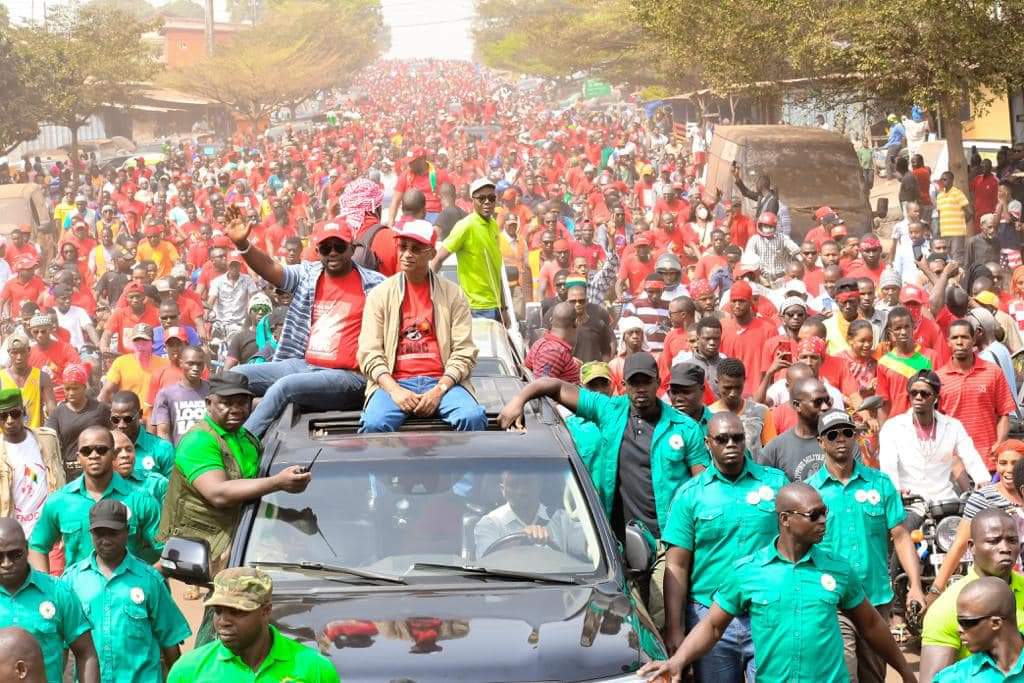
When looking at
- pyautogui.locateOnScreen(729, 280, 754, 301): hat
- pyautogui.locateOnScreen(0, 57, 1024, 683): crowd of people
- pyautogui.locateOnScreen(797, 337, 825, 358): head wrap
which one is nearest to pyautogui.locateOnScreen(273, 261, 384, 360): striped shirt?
pyautogui.locateOnScreen(0, 57, 1024, 683): crowd of people

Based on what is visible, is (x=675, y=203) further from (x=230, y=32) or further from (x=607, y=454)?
(x=230, y=32)

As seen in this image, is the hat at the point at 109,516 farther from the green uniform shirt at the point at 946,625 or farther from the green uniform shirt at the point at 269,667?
the green uniform shirt at the point at 946,625

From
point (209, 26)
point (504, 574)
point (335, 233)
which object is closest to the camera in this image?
point (504, 574)

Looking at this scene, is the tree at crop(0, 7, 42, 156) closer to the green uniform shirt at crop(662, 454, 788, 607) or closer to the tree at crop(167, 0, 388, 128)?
the tree at crop(167, 0, 388, 128)

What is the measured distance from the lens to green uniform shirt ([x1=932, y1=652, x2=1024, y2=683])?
5.36 meters

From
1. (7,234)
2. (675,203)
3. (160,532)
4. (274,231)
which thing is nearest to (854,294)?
(160,532)

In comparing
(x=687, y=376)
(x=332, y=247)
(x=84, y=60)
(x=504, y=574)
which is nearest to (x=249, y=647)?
(x=504, y=574)

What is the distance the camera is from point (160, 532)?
24.7 feet

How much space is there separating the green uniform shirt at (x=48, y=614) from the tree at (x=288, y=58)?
65961 millimetres

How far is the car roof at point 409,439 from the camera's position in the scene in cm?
669

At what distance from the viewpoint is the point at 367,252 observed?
980 cm

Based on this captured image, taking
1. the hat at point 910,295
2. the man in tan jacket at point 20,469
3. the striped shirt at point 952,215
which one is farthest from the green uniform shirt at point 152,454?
the striped shirt at point 952,215

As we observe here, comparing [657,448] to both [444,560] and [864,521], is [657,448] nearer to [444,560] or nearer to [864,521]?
[864,521]

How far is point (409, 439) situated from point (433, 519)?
486 millimetres
